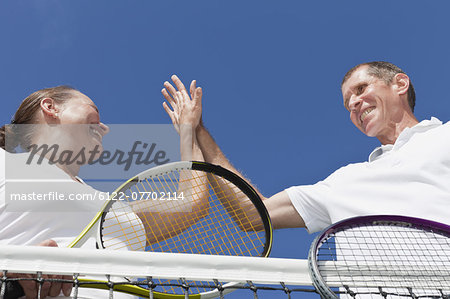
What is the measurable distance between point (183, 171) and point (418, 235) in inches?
54.2

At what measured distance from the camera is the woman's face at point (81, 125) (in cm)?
297

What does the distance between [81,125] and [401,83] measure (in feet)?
8.48

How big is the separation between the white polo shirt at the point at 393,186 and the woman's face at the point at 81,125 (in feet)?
4.43

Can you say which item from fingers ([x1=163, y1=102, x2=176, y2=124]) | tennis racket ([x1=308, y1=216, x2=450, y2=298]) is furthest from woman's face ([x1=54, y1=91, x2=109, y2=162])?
tennis racket ([x1=308, y1=216, x2=450, y2=298])

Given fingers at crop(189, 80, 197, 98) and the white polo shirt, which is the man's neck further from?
fingers at crop(189, 80, 197, 98)

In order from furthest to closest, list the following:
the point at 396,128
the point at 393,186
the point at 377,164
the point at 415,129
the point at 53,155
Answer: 1. the point at 396,128
2. the point at 415,129
3. the point at 377,164
4. the point at 393,186
5. the point at 53,155

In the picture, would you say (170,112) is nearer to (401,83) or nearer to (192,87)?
(192,87)

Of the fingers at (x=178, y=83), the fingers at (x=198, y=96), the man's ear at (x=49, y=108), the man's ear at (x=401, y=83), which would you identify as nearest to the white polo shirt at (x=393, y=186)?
the man's ear at (x=401, y=83)

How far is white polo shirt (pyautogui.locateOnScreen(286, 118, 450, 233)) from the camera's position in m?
2.80

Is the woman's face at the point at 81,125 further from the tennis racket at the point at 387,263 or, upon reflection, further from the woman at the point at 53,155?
the tennis racket at the point at 387,263

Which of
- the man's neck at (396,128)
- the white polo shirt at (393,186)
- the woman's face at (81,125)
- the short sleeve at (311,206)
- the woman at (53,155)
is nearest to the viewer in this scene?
the woman at (53,155)

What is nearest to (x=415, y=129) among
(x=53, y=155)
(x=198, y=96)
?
(x=198, y=96)

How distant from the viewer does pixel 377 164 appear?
3.26 metres

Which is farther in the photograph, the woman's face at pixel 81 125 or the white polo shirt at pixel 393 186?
the woman's face at pixel 81 125
